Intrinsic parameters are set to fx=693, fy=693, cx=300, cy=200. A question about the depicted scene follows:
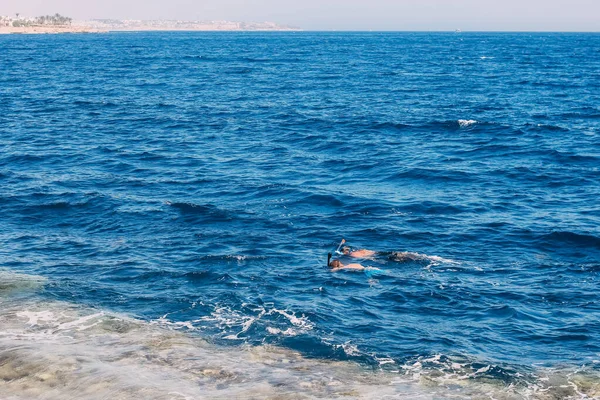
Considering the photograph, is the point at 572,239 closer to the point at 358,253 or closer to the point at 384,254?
the point at 384,254

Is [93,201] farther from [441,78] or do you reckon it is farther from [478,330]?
[441,78]

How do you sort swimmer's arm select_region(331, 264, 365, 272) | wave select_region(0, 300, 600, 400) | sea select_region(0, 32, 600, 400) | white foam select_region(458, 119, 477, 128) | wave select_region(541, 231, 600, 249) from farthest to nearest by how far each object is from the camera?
white foam select_region(458, 119, 477, 128)
wave select_region(541, 231, 600, 249)
swimmer's arm select_region(331, 264, 365, 272)
sea select_region(0, 32, 600, 400)
wave select_region(0, 300, 600, 400)

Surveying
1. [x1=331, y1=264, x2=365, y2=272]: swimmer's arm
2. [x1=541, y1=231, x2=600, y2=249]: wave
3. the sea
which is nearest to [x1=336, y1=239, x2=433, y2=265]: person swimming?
the sea

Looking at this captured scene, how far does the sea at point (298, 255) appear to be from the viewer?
1967 centimetres

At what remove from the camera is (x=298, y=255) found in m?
29.0

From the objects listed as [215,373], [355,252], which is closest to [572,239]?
[355,252]

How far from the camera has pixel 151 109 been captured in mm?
67125

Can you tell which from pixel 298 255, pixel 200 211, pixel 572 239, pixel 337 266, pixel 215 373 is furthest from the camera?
pixel 200 211

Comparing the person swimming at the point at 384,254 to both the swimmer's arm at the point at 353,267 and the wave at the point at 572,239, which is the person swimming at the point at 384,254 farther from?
the wave at the point at 572,239

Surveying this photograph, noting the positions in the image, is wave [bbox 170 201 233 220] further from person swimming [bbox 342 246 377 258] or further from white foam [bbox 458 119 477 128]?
white foam [bbox 458 119 477 128]

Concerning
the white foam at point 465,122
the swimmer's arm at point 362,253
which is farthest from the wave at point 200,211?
the white foam at point 465,122

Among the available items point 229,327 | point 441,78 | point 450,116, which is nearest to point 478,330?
point 229,327

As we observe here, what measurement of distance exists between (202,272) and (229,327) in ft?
16.0

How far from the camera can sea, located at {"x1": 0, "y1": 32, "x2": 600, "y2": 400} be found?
64.5ft
